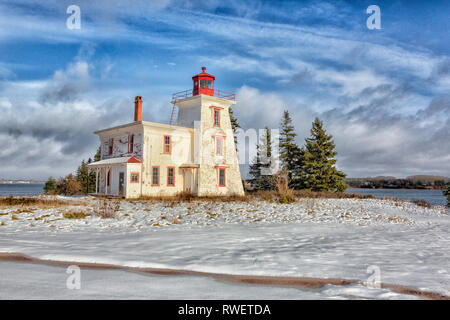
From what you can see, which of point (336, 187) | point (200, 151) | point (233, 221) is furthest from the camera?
point (336, 187)

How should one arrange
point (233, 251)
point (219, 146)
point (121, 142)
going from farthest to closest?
point (219, 146) → point (121, 142) → point (233, 251)

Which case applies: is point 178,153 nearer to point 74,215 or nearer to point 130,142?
point 130,142

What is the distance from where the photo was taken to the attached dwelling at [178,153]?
985 inches

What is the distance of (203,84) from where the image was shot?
2802 centimetres

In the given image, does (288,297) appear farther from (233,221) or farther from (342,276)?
(233,221)

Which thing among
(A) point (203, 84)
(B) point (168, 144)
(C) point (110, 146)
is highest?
(A) point (203, 84)

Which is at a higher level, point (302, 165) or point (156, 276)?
point (302, 165)

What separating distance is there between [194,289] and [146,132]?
2168cm

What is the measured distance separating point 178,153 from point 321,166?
1886 cm

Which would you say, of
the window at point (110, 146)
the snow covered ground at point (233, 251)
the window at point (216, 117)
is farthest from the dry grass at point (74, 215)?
the window at point (216, 117)

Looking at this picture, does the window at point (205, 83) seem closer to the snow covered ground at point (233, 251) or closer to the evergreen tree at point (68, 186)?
the evergreen tree at point (68, 186)

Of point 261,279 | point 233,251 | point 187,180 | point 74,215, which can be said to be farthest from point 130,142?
point 261,279

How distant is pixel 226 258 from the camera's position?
20.4 feet
